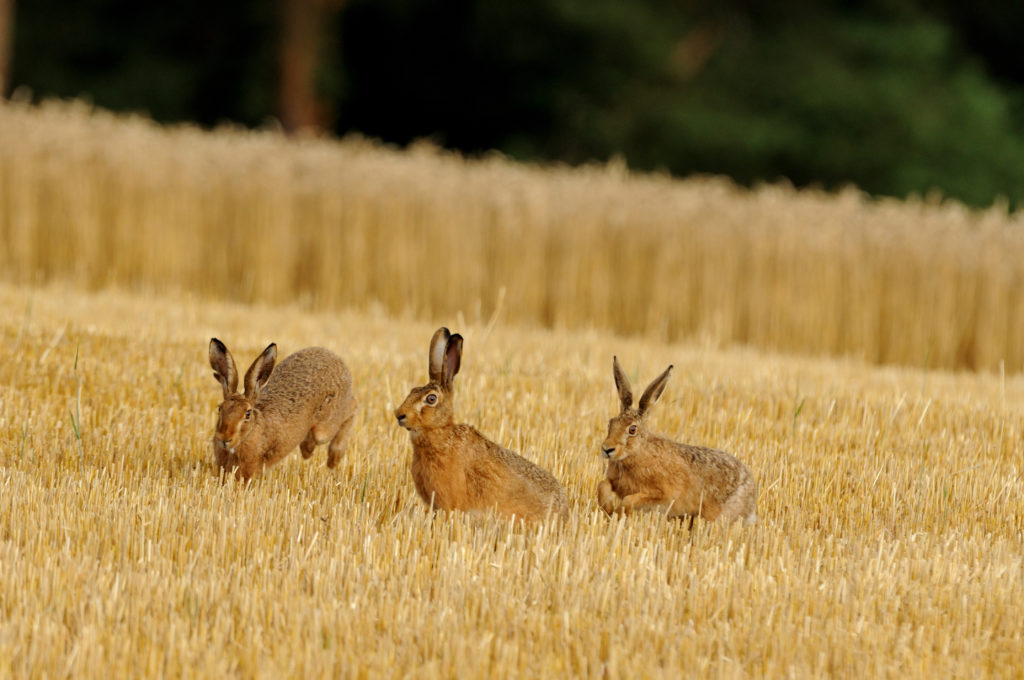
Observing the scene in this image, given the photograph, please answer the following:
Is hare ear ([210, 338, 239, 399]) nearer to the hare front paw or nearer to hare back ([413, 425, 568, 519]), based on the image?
hare back ([413, 425, 568, 519])

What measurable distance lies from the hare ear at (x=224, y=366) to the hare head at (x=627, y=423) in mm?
1326

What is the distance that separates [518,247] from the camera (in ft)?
38.6

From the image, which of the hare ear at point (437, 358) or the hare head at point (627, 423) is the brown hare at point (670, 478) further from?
the hare ear at point (437, 358)

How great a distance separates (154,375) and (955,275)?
6.95 metres

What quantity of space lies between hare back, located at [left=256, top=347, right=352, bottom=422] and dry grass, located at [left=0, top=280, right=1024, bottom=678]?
0.29 metres

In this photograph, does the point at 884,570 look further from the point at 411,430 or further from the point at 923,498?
the point at 411,430

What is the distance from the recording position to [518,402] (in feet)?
22.2

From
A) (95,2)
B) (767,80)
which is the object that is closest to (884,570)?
(767,80)

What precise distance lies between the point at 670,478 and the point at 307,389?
1397 mm

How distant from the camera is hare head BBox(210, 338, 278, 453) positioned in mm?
4672

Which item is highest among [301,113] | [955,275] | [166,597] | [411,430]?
[301,113]

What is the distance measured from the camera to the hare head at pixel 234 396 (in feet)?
15.3

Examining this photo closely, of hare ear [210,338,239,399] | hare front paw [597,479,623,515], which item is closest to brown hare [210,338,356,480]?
hare ear [210,338,239,399]

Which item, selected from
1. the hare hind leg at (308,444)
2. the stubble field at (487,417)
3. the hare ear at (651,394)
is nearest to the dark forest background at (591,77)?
the stubble field at (487,417)
